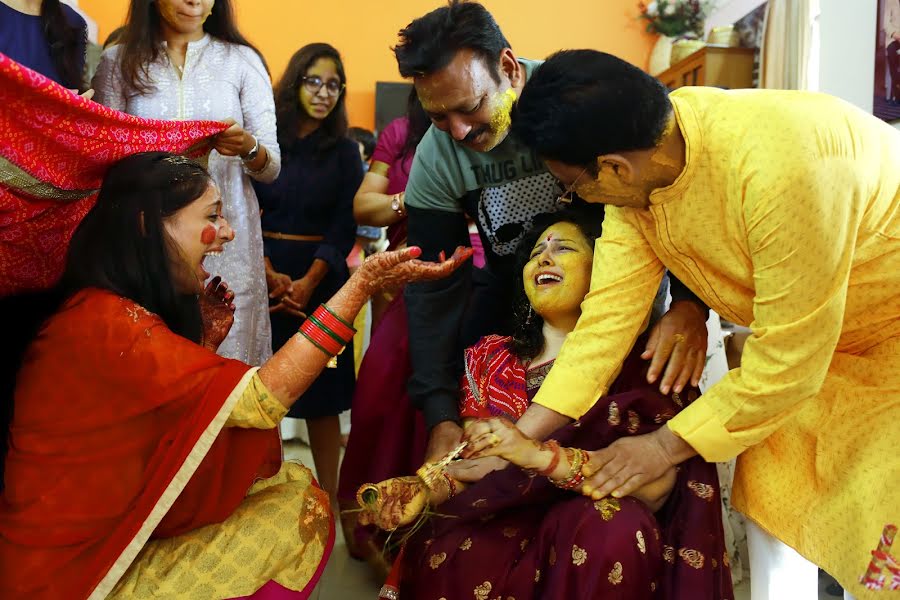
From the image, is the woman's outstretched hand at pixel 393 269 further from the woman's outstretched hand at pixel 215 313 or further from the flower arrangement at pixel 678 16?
the flower arrangement at pixel 678 16

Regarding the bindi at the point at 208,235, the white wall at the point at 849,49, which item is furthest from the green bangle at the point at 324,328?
the white wall at the point at 849,49

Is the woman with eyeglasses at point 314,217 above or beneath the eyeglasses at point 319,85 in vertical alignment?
beneath

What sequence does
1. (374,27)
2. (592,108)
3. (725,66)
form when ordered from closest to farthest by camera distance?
(592,108), (725,66), (374,27)

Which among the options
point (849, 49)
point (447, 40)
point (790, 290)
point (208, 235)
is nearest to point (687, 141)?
point (790, 290)

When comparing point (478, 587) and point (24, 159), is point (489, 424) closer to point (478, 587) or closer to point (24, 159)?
point (478, 587)

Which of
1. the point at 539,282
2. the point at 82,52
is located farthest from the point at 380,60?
the point at 539,282

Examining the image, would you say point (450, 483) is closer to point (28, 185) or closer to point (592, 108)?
point (592, 108)

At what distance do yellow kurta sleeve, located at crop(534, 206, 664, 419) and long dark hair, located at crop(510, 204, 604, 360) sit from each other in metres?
0.36

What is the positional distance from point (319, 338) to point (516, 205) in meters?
0.90

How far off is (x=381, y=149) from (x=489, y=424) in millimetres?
2126

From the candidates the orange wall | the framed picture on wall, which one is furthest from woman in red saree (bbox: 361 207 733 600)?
the orange wall

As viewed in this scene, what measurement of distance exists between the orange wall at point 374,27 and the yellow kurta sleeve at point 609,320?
20.5 feet

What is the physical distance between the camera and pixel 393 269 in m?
1.99

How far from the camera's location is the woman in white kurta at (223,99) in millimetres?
2770
